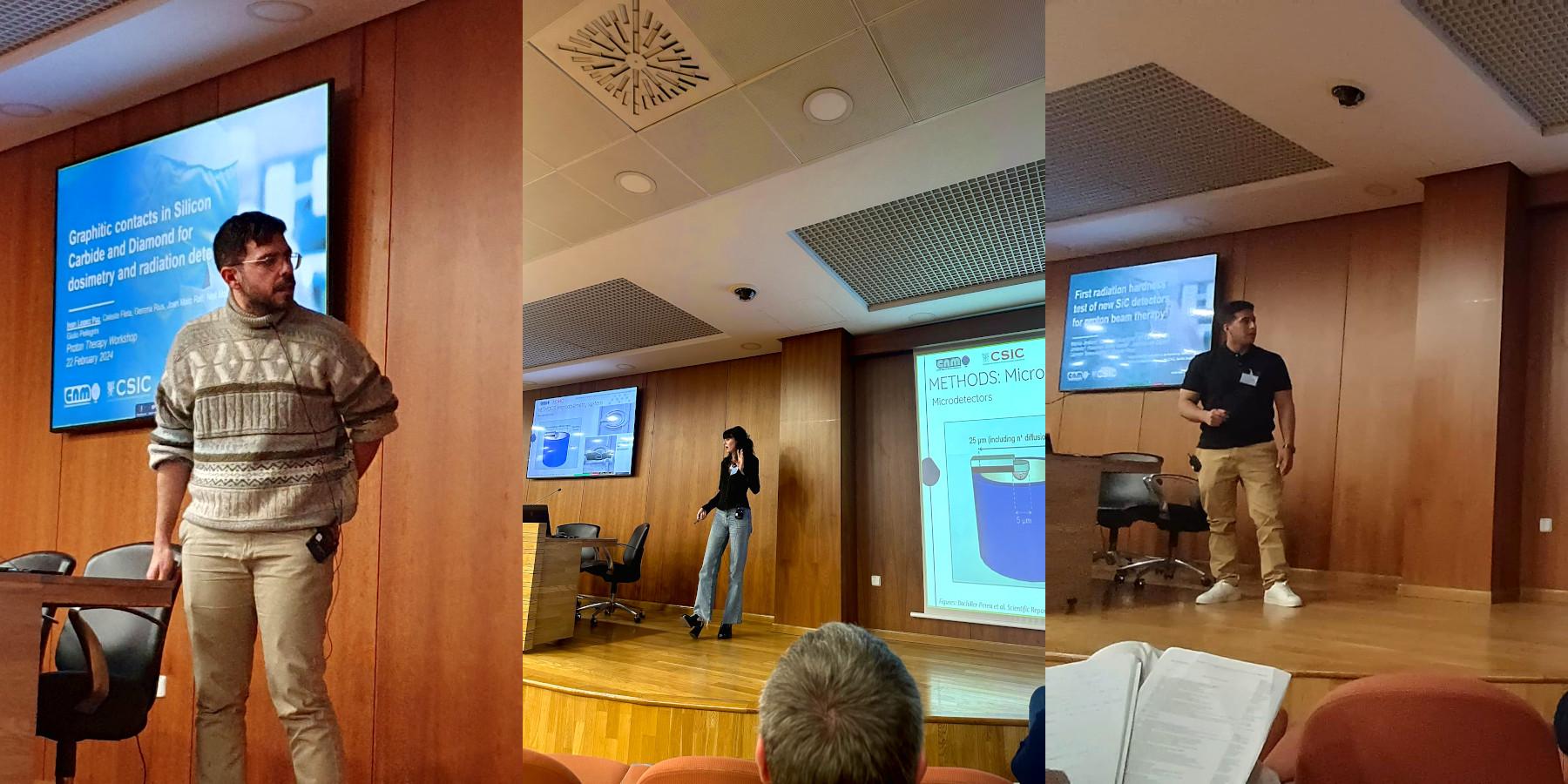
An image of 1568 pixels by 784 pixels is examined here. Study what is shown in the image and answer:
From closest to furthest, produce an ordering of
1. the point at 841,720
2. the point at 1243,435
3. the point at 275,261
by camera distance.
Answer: the point at 841,720
the point at 275,261
the point at 1243,435

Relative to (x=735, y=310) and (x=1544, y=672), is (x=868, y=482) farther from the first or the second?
(x=1544, y=672)

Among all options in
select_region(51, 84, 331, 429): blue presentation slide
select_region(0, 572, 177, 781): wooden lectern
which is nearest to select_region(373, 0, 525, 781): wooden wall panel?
select_region(51, 84, 331, 429): blue presentation slide

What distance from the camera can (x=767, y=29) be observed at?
2.78ft

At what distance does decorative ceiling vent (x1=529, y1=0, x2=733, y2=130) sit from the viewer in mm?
920

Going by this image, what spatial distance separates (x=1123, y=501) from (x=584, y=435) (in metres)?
1.14

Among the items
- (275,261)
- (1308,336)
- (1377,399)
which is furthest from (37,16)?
(1377,399)

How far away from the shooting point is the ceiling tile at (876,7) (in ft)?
2.61

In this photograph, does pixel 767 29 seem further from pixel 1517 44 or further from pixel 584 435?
pixel 1517 44

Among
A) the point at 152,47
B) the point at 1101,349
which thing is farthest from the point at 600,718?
the point at 152,47

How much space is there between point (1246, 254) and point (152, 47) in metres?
2.38

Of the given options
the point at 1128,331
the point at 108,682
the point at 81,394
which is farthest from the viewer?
the point at 1128,331

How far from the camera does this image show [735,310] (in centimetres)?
98

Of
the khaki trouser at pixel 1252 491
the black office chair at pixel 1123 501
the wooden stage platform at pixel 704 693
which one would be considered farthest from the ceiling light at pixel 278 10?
the khaki trouser at pixel 1252 491

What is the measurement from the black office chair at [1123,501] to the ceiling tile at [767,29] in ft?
3.35
